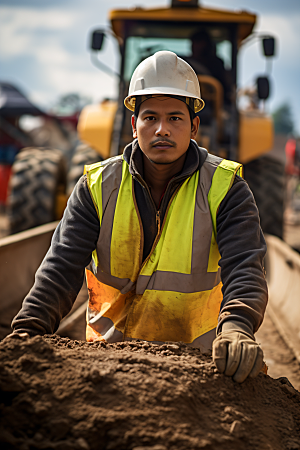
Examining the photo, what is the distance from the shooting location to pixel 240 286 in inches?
78.0

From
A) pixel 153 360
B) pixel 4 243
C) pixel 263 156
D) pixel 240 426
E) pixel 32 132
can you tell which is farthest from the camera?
pixel 32 132

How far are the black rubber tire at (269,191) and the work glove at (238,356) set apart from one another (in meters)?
4.30

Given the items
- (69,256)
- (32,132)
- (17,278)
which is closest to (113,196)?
(69,256)

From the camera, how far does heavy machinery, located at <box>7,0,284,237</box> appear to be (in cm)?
554

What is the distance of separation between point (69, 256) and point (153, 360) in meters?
0.70

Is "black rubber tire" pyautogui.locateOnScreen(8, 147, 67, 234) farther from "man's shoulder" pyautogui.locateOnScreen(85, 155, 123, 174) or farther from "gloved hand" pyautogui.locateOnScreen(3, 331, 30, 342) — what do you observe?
"gloved hand" pyautogui.locateOnScreen(3, 331, 30, 342)

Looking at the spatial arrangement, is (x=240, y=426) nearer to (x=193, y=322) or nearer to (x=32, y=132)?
(x=193, y=322)

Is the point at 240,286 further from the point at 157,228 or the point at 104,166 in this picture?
the point at 104,166

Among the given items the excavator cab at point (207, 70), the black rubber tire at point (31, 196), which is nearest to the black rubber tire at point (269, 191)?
the excavator cab at point (207, 70)

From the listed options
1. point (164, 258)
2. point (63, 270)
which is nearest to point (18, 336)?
point (63, 270)

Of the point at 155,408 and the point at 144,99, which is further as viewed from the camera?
the point at 144,99

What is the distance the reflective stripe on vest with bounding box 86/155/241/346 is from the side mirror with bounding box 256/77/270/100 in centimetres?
346

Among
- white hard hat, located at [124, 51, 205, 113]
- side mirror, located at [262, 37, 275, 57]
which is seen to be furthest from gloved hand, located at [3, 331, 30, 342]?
side mirror, located at [262, 37, 275, 57]

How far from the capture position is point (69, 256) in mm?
2242
